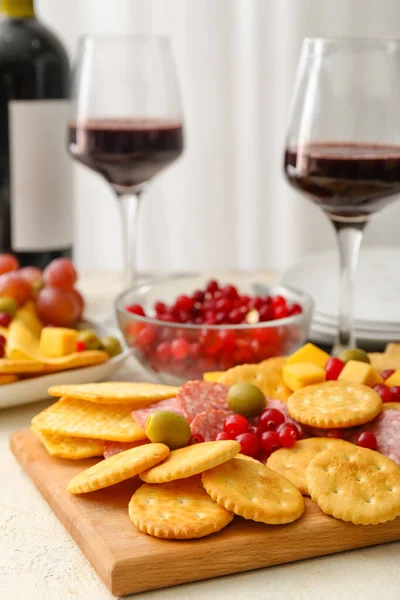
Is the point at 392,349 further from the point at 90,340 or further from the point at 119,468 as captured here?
the point at 119,468

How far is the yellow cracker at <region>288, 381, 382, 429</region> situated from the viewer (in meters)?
0.93

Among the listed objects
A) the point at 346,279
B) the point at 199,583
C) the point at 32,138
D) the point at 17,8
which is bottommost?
the point at 199,583

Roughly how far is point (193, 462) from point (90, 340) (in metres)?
0.49

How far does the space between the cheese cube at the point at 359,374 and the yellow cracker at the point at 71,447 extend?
0.31m

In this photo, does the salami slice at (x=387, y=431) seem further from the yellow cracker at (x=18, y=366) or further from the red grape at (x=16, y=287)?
the red grape at (x=16, y=287)

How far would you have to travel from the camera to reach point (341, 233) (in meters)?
1.27

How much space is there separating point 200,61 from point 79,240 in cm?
63

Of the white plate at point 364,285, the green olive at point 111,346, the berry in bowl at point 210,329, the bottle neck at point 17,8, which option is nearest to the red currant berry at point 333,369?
the berry in bowl at point 210,329

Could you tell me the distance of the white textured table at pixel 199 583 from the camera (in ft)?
2.42

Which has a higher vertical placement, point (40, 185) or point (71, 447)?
point (40, 185)

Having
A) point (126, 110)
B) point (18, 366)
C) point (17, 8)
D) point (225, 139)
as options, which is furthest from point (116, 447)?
point (225, 139)

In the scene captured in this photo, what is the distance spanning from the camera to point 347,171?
3.84 ft

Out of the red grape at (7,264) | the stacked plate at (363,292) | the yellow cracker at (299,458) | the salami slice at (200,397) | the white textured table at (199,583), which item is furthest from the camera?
the red grape at (7,264)

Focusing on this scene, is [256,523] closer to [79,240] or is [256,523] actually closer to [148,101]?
[148,101]
